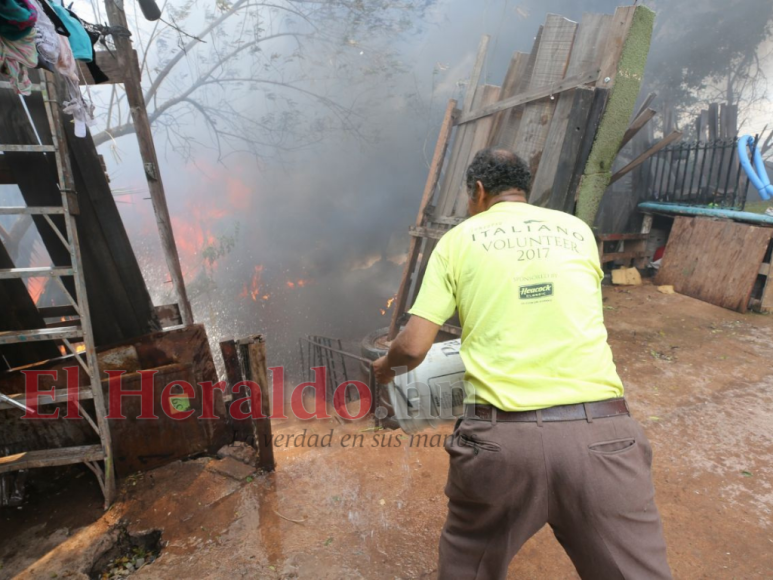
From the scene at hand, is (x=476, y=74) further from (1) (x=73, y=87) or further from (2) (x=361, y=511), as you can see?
(2) (x=361, y=511)

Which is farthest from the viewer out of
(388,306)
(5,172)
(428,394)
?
(388,306)

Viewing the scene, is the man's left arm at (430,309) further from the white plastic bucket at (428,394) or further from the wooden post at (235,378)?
the wooden post at (235,378)

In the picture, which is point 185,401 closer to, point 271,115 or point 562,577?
point 562,577

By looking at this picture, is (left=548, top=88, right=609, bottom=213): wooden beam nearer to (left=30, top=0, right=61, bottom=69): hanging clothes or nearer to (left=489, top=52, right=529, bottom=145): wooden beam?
(left=489, top=52, right=529, bottom=145): wooden beam

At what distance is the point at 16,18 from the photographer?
78.7 inches

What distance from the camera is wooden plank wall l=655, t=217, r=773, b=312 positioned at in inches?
258

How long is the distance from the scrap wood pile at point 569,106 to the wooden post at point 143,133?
127 inches

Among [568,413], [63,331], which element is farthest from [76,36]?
[568,413]

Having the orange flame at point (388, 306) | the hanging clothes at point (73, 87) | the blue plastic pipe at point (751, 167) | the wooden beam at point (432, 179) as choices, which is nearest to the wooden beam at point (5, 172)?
the hanging clothes at point (73, 87)

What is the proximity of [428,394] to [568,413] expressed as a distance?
1049mm

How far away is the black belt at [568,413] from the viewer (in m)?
1.68

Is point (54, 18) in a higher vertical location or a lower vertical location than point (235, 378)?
higher

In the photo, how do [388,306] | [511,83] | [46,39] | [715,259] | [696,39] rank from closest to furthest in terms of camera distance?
[46,39], [511,83], [715,259], [388,306], [696,39]

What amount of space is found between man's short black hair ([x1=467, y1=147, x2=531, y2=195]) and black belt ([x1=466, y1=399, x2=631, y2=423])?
42.3 inches
